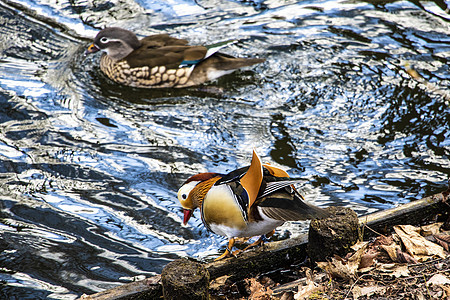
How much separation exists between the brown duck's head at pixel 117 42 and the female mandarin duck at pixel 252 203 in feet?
13.0

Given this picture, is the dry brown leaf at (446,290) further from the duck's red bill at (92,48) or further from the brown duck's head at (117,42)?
the duck's red bill at (92,48)

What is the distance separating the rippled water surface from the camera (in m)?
4.32

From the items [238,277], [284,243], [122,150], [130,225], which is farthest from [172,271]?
[122,150]

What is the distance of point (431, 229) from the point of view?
142 inches

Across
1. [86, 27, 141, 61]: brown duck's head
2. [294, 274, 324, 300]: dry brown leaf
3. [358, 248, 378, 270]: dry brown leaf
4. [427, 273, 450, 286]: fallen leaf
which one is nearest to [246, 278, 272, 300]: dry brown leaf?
[294, 274, 324, 300]: dry brown leaf

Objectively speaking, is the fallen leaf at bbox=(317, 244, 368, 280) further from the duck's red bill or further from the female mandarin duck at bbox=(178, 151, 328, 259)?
the duck's red bill

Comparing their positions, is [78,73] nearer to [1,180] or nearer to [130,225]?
[1,180]

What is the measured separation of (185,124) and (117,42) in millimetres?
1929

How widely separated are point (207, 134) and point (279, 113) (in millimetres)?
902

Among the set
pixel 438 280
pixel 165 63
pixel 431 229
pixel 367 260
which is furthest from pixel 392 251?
pixel 165 63

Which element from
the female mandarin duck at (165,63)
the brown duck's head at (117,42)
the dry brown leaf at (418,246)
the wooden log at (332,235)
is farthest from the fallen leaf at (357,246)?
the brown duck's head at (117,42)

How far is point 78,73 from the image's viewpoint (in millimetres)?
7020

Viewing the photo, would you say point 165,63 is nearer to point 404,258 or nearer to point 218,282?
point 218,282

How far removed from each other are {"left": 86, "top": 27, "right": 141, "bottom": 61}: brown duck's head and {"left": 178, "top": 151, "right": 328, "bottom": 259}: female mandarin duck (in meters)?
3.98
